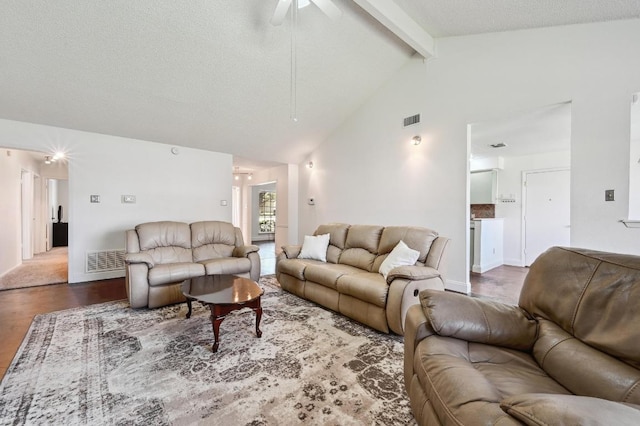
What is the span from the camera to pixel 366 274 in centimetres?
300

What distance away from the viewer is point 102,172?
4.47 m

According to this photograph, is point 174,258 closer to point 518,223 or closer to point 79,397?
point 79,397

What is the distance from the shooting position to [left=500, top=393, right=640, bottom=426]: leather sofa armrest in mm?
637

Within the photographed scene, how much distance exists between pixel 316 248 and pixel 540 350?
2.75 m

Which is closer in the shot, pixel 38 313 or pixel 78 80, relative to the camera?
pixel 38 313

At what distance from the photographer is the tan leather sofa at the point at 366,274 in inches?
97.3

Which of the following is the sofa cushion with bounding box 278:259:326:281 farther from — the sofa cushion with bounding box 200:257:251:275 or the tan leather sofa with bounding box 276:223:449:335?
the sofa cushion with bounding box 200:257:251:275

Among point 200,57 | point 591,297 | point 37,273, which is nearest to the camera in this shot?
point 591,297

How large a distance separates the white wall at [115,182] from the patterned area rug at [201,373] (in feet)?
6.06

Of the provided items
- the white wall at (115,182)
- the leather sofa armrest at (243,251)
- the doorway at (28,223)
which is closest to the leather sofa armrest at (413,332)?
the leather sofa armrest at (243,251)

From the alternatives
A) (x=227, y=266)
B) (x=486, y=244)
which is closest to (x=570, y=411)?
(x=227, y=266)

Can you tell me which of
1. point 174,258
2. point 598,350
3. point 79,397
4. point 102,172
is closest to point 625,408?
point 598,350

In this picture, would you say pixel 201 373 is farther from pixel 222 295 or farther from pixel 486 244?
pixel 486 244

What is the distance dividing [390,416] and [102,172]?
5.16m
